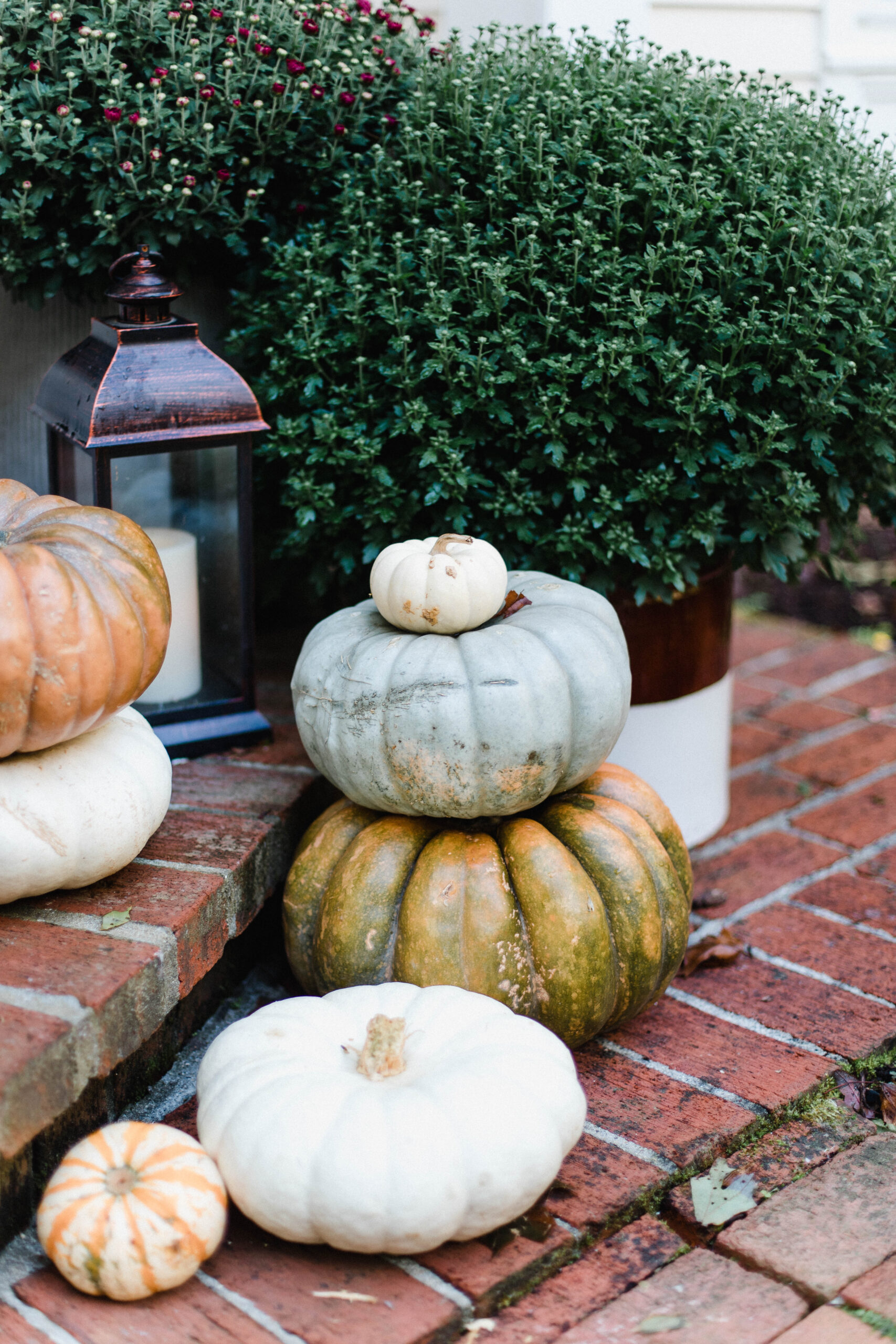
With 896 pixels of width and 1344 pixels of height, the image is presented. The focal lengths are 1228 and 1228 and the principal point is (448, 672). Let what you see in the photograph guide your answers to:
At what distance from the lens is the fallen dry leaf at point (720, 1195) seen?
1.78 meters

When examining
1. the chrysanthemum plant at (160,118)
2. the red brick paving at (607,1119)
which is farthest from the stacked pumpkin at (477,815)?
the chrysanthemum plant at (160,118)

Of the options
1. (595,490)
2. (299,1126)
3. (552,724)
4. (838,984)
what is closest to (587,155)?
(595,490)

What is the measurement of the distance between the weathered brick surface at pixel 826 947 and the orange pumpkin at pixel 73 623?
139cm

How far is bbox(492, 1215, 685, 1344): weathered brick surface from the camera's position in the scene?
1.60 metres

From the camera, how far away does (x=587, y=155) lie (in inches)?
93.6

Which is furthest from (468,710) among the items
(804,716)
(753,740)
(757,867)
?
(804,716)

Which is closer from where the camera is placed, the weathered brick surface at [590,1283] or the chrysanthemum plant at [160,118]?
the weathered brick surface at [590,1283]

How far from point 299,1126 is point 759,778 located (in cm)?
206

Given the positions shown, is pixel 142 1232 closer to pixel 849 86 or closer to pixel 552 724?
pixel 552 724

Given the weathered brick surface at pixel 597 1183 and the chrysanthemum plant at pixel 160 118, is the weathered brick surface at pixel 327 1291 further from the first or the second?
the chrysanthemum plant at pixel 160 118

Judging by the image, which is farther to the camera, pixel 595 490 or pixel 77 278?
pixel 77 278

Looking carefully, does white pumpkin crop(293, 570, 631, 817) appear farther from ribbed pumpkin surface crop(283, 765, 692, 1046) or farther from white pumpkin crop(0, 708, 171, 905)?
white pumpkin crop(0, 708, 171, 905)

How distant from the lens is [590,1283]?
5.49 ft

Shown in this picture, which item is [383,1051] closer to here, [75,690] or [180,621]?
[75,690]
